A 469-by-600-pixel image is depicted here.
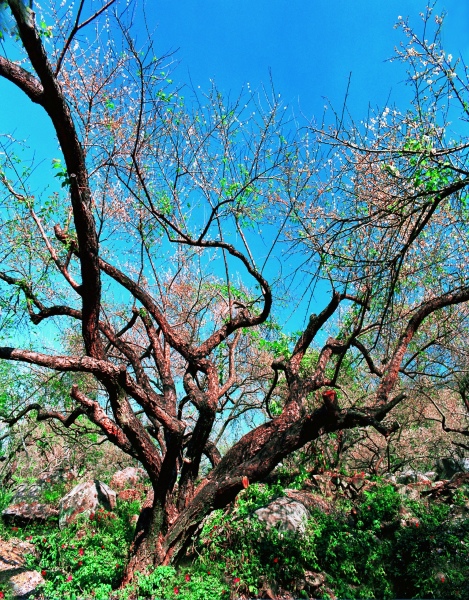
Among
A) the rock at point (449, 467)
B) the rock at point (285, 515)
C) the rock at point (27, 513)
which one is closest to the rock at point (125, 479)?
the rock at point (27, 513)

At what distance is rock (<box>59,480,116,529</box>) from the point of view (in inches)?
315

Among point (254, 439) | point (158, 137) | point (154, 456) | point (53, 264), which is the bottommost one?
point (154, 456)

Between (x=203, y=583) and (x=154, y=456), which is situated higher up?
(x=154, y=456)

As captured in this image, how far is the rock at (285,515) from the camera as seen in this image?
20.3ft

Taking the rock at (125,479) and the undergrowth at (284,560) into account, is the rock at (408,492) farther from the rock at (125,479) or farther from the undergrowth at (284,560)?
the rock at (125,479)

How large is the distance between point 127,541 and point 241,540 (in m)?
1.89

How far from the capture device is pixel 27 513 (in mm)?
8289

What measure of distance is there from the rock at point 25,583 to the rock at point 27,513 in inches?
104

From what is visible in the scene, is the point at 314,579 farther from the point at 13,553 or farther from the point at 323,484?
the point at 13,553

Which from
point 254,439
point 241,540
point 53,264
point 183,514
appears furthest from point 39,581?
point 53,264

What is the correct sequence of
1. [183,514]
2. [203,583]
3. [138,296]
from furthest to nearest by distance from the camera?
[138,296]
[183,514]
[203,583]

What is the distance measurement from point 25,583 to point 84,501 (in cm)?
276

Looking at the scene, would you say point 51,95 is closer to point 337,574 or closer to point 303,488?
point 337,574

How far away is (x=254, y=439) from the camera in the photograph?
5.66m
